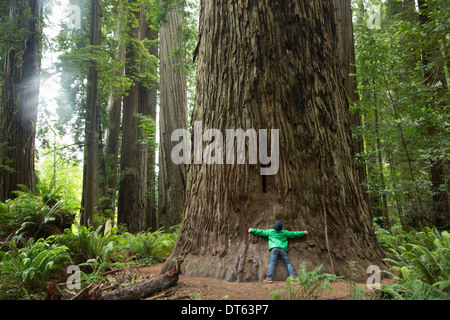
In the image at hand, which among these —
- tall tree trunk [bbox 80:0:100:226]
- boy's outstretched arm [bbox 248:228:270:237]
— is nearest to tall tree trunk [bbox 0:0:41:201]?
tall tree trunk [bbox 80:0:100:226]

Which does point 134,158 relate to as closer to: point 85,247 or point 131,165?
point 131,165

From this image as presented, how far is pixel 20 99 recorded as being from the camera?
7.55m

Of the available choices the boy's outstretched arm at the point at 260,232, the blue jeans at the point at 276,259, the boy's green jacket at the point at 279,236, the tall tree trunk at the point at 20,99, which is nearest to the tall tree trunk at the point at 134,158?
the tall tree trunk at the point at 20,99

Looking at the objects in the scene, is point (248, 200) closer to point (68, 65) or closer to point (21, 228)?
point (21, 228)

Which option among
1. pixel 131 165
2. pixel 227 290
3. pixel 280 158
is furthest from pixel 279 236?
pixel 131 165

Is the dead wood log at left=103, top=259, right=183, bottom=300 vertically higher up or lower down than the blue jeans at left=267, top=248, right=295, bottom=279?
lower down

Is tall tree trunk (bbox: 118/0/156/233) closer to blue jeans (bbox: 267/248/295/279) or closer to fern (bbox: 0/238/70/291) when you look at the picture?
fern (bbox: 0/238/70/291)

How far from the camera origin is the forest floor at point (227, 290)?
9.45 ft

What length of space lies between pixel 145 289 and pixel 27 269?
1.65 m

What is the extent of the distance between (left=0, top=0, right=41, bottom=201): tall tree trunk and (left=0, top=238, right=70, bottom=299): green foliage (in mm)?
4283

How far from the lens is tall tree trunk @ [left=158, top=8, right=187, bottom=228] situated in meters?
8.50
